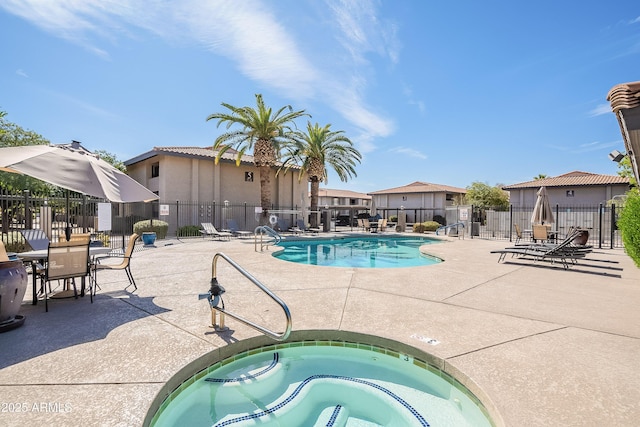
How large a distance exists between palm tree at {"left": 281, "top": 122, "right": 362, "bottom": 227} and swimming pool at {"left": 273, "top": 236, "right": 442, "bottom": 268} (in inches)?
272

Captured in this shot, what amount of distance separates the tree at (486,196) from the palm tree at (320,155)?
18678mm

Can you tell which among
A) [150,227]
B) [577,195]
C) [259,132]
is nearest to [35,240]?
[150,227]

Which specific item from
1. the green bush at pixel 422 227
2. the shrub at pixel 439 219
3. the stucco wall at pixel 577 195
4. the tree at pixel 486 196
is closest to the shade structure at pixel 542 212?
the green bush at pixel 422 227

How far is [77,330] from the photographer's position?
354 centimetres

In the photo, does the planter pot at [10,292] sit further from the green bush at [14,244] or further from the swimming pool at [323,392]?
the green bush at [14,244]

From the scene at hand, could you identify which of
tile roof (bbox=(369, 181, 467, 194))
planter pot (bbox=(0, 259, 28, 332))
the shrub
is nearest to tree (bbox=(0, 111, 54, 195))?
planter pot (bbox=(0, 259, 28, 332))

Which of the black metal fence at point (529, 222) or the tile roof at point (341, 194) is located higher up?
the tile roof at point (341, 194)

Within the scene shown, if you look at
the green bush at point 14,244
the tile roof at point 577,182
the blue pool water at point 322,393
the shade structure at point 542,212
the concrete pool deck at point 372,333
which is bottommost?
the blue pool water at point 322,393

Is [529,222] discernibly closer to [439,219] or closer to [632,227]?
A: [439,219]

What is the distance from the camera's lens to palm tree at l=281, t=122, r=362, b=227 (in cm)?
2275

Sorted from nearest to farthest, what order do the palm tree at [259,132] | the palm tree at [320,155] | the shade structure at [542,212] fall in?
the shade structure at [542,212], the palm tree at [259,132], the palm tree at [320,155]

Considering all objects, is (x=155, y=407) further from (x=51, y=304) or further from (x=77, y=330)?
(x=51, y=304)

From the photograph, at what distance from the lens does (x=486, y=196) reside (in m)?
35.2

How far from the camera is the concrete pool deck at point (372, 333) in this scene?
2160 mm
